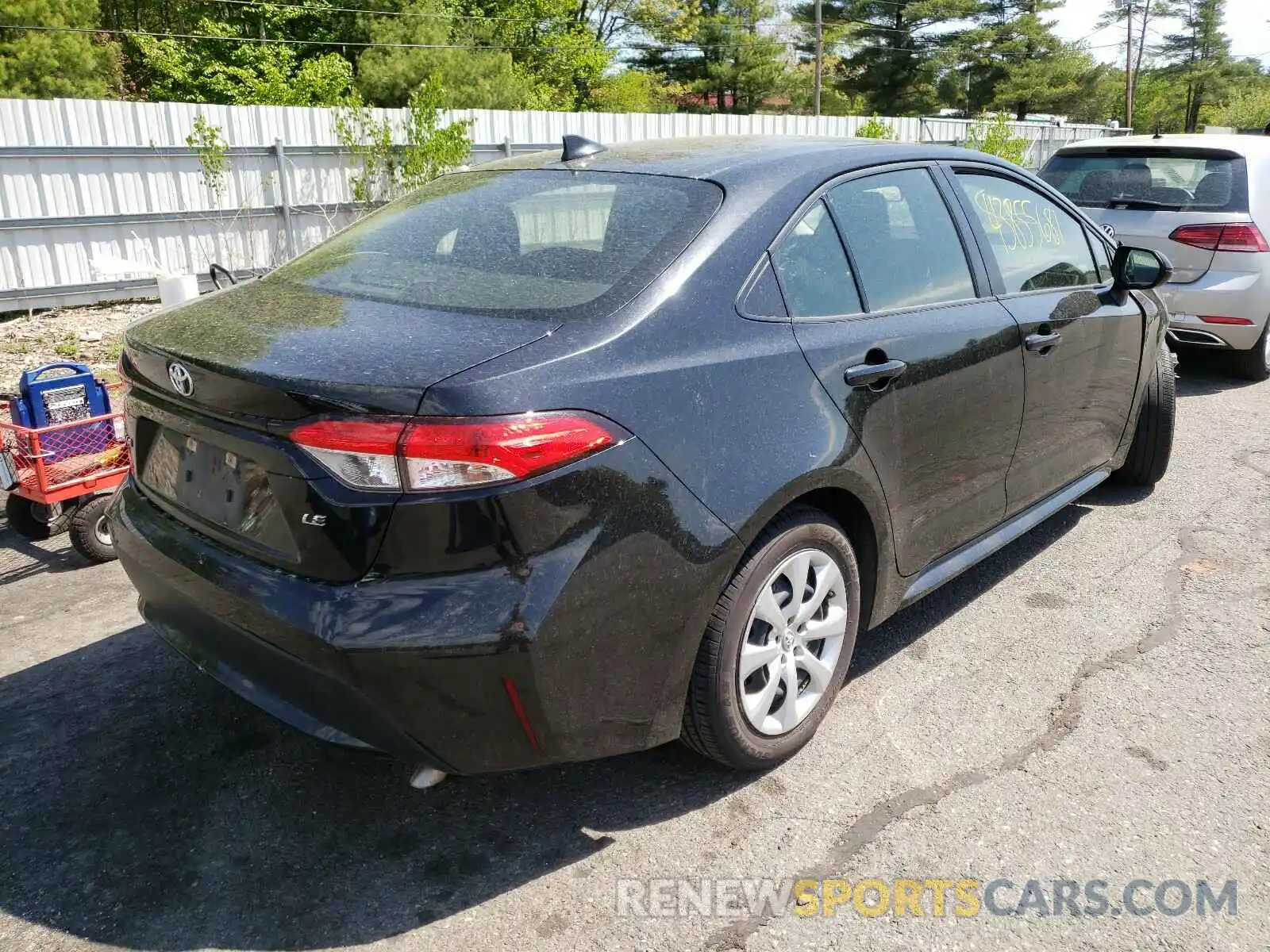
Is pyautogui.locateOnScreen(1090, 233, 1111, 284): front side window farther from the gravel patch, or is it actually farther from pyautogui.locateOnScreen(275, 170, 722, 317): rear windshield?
the gravel patch

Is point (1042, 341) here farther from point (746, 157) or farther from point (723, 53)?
point (723, 53)

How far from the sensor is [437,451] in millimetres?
2023

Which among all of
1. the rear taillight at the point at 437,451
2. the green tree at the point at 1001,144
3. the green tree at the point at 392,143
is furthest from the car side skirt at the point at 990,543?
the green tree at the point at 1001,144

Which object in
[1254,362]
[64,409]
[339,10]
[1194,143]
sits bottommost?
[1254,362]

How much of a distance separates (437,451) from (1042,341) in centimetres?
240

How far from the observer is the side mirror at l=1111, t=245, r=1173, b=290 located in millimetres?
4066

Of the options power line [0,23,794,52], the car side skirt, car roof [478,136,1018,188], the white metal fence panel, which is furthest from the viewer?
power line [0,23,794,52]

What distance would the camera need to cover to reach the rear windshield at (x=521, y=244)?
8.09 ft

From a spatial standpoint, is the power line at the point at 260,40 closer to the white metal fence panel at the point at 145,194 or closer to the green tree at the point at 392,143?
the white metal fence panel at the point at 145,194

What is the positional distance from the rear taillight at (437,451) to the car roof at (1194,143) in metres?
6.74

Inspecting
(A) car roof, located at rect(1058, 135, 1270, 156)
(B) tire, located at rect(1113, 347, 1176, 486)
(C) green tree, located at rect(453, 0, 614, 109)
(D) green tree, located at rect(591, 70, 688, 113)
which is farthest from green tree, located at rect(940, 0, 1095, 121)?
(B) tire, located at rect(1113, 347, 1176, 486)

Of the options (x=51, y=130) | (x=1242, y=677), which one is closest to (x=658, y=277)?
(x=1242, y=677)

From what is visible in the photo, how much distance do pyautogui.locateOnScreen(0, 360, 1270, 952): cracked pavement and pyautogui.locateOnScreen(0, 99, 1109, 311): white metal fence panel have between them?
24.8ft

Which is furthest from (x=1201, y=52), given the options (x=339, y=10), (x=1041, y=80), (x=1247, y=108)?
(x=339, y=10)
